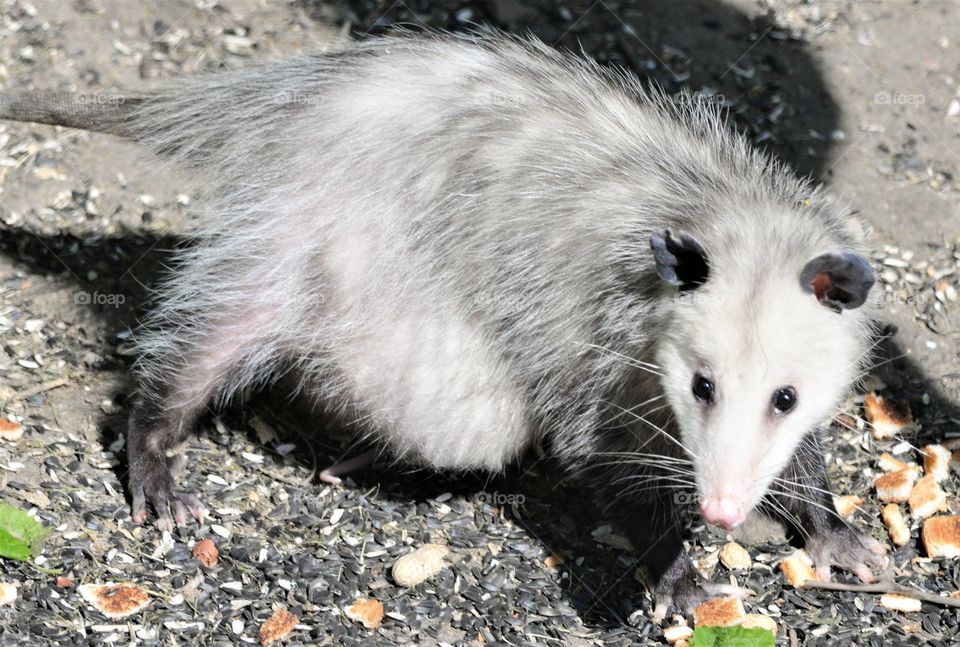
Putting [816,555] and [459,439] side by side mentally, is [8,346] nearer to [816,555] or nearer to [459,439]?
[459,439]

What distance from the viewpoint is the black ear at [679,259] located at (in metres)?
2.79

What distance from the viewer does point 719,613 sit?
11.5 ft

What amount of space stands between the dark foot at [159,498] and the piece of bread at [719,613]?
1532 mm

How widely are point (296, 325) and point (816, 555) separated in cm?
174

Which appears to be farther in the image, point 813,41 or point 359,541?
point 813,41

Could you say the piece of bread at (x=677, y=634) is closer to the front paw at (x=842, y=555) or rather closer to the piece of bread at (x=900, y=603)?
the front paw at (x=842, y=555)

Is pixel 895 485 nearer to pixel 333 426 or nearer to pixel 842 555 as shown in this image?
pixel 842 555

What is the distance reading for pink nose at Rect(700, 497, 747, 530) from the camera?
8.96 ft

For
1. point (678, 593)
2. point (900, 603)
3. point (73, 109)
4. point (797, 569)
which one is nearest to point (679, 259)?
point (678, 593)

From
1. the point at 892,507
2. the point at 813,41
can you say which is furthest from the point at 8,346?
the point at 813,41

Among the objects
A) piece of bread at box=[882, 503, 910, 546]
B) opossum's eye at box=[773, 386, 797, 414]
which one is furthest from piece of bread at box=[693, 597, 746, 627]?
opossum's eye at box=[773, 386, 797, 414]

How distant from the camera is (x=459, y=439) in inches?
142

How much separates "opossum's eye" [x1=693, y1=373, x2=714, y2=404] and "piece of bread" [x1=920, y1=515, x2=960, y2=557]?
1315mm

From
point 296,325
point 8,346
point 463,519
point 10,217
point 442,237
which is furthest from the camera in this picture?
point 10,217
